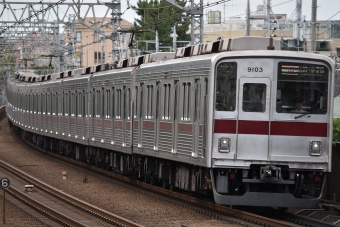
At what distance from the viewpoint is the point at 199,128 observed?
14.5 metres

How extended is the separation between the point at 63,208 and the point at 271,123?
15.7 ft

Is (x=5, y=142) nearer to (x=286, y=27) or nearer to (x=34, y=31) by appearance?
(x=34, y=31)

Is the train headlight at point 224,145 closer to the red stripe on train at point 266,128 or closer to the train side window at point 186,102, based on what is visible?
the red stripe on train at point 266,128

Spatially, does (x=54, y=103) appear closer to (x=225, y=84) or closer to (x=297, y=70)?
(x=225, y=84)

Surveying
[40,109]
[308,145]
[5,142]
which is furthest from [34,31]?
[308,145]

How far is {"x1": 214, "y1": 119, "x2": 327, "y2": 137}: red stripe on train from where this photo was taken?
13758 mm

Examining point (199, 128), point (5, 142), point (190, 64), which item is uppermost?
point (190, 64)

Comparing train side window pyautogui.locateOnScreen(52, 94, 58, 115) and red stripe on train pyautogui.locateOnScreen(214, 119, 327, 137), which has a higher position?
red stripe on train pyautogui.locateOnScreen(214, 119, 327, 137)

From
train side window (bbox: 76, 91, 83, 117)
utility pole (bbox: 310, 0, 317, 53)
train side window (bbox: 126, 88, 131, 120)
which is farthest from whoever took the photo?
train side window (bbox: 76, 91, 83, 117)

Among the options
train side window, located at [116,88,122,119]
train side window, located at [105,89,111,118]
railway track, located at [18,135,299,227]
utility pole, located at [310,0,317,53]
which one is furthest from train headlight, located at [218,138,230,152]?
train side window, located at [105,89,111,118]

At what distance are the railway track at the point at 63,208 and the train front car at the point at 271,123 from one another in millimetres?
1903

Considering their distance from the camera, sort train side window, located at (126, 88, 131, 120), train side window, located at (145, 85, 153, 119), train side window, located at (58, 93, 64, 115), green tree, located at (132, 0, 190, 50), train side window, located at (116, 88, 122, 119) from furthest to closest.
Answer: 1. green tree, located at (132, 0, 190, 50)
2. train side window, located at (58, 93, 64, 115)
3. train side window, located at (116, 88, 122, 119)
4. train side window, located at (126, 88, 131, 120)
5. train side window, located at (145, 85, 153, 119)

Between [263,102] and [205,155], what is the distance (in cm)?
128

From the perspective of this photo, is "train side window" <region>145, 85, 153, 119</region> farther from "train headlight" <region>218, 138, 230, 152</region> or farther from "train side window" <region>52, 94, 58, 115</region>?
"train side window" <region>52, 94, 58, 115</region>
